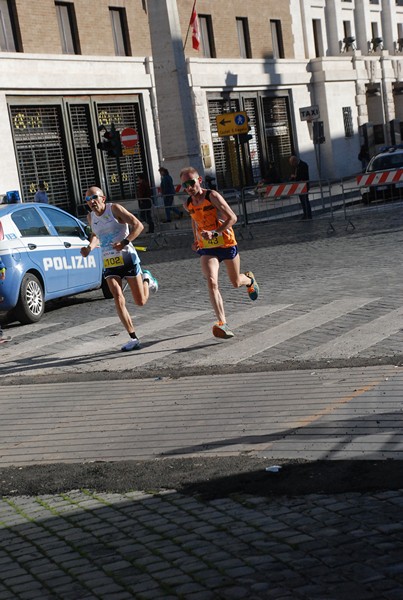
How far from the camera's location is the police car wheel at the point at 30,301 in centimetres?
1477

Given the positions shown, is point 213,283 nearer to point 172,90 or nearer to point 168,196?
point 168,196

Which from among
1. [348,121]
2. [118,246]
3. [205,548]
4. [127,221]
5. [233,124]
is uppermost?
[233,124]

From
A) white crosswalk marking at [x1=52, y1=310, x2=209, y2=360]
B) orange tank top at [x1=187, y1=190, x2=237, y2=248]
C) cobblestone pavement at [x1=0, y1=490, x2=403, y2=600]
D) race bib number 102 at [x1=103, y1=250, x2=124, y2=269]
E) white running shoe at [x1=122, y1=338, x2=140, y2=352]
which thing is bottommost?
white crosswalk marking at [x1=52, y1=310, x2=209, y2=360]

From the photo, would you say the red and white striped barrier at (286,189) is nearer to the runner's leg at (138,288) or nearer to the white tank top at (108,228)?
the runner's leg at (138,288)

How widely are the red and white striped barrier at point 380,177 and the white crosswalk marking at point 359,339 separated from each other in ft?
48.0

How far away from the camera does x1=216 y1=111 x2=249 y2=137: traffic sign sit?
114ft

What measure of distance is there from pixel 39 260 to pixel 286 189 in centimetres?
1301

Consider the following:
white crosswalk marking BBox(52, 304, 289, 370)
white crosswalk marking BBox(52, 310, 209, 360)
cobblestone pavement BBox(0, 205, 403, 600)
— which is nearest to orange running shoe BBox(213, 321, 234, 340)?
cobblestone pavement BBox(0, 205, 403, 600)

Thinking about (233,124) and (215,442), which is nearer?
(215,442)

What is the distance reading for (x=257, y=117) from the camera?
49.3m

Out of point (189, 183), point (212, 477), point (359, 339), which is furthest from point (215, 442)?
point (189, 183)

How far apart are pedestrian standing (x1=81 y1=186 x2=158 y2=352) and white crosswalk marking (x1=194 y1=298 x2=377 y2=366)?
1.23 m

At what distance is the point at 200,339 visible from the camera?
11820 mm

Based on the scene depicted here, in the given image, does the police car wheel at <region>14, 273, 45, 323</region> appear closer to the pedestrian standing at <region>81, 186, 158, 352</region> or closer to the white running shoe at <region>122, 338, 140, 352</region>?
the pedestrian standing at <region>81, 186, 158, 352</region>
